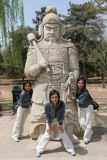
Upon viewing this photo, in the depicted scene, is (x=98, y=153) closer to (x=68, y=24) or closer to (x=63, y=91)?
(x=63, y=91)

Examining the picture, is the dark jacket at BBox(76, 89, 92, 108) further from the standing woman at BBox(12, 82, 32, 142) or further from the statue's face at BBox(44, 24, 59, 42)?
the statue's face at BBox(44, 24, 59, 42)

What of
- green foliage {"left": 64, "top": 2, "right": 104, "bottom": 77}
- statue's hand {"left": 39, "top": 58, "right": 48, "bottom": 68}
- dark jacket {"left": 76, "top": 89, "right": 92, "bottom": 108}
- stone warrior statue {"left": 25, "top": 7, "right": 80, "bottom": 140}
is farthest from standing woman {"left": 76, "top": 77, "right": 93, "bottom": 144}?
green foliage {"left": 64, "top": 2, "right": 104, "bottom": 77}

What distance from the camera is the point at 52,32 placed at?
23.1 ft

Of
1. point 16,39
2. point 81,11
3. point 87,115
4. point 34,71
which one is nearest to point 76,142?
point 87,115

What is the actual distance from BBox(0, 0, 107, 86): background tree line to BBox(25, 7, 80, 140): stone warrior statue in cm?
74

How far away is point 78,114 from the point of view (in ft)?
23.4

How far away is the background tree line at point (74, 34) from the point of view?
15891mm

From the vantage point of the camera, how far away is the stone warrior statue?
6.81m

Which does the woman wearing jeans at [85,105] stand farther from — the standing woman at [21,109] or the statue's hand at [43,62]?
the standing woman at [21,109]

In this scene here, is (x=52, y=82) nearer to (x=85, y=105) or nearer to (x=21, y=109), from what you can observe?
(x=85, y=105)

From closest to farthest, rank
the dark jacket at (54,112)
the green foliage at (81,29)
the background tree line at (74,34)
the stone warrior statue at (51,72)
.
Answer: the dark jacket at (54,112) < the stone warrior statue at (51,72) < the background tree line at (74,34) < the green foliage at (81,29)

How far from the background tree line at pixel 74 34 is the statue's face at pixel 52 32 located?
0.66 metres

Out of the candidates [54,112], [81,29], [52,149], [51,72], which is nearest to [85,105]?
[51,72]

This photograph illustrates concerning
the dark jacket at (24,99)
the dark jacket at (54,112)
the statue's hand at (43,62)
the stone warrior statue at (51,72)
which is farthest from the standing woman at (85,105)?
the dark jacket at (24,99)
